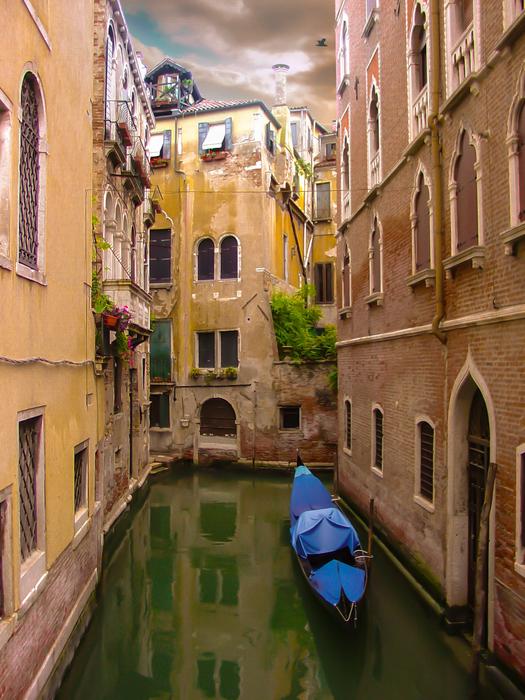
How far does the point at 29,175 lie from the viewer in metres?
5.32

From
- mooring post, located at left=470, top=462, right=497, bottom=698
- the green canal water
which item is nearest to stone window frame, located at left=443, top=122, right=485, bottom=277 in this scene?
mooring post, located at left=470, top=462, right=497, bottom=698

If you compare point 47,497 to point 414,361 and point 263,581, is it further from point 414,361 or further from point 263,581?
point 414,361

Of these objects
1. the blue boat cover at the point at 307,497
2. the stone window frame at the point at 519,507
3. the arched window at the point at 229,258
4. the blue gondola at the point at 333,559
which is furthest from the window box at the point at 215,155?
the stone window frame at the point at 519,507

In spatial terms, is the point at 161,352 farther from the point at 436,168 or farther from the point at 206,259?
the point at 436,168

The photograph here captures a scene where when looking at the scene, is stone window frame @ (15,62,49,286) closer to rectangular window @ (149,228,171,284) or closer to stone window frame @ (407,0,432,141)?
stone window frame @ (407,0,432,141)

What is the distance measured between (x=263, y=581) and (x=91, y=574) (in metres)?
2.67

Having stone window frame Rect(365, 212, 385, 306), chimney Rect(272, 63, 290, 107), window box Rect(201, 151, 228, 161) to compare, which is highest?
chimney Rect(272, 63, 290, 107)

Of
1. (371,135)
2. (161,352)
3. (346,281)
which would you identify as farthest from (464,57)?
(161,352)

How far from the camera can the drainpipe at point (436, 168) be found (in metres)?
7.39

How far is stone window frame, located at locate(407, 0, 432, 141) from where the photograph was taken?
8.08 metres

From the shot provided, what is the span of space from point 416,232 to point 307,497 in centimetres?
504

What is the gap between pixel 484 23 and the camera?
6270mm

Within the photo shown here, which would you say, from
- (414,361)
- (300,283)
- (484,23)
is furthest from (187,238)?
(484,23)

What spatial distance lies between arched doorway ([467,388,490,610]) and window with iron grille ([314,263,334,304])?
18.4m
